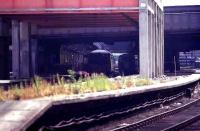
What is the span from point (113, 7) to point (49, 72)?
743 inches

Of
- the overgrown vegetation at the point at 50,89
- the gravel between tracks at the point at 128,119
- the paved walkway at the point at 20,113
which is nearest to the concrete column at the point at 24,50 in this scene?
the overgrown vegetation at the point at 50,89

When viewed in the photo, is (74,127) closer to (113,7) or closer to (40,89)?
(40,89)

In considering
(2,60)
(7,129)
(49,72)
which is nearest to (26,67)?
(2,60)

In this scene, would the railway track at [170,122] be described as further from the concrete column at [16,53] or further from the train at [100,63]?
the train at [100,63]

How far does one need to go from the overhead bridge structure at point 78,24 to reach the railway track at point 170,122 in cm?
1285

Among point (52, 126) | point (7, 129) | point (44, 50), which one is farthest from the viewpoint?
point (44, 50)

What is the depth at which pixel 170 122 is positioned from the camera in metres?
15.4

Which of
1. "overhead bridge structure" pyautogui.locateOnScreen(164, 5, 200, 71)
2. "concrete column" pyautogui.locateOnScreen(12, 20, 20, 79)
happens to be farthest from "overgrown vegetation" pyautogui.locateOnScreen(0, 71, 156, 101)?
"overhead bridge structure" pyautogui.locateOnScreen(164, 5, 200, 71)

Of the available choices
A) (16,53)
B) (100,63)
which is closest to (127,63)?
(100,63)

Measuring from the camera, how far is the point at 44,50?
56250 millimetres

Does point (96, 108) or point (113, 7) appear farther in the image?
point (113, 7)

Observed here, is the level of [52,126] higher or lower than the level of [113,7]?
lower

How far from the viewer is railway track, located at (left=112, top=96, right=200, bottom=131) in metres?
13.6

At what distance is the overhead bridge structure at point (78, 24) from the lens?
3138cm
